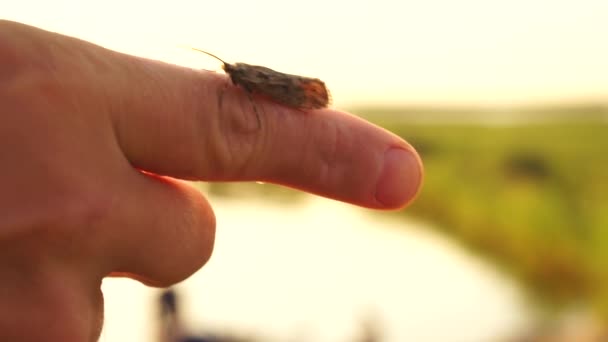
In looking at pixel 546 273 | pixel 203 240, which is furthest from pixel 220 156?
pixel 546 273

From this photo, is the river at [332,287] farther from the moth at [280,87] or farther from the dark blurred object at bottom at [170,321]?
the moth at [280,87]

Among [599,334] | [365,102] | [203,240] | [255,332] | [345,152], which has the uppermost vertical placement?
[345,152]

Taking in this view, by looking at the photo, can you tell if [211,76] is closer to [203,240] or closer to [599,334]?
[203,240]

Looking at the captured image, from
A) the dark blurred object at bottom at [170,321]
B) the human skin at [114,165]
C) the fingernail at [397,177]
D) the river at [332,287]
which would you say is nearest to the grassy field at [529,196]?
the river at [332,287]

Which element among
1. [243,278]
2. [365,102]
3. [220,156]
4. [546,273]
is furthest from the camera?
[365,102]

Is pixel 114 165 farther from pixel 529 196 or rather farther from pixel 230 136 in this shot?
pixel 529 196

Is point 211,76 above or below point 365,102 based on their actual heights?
above
